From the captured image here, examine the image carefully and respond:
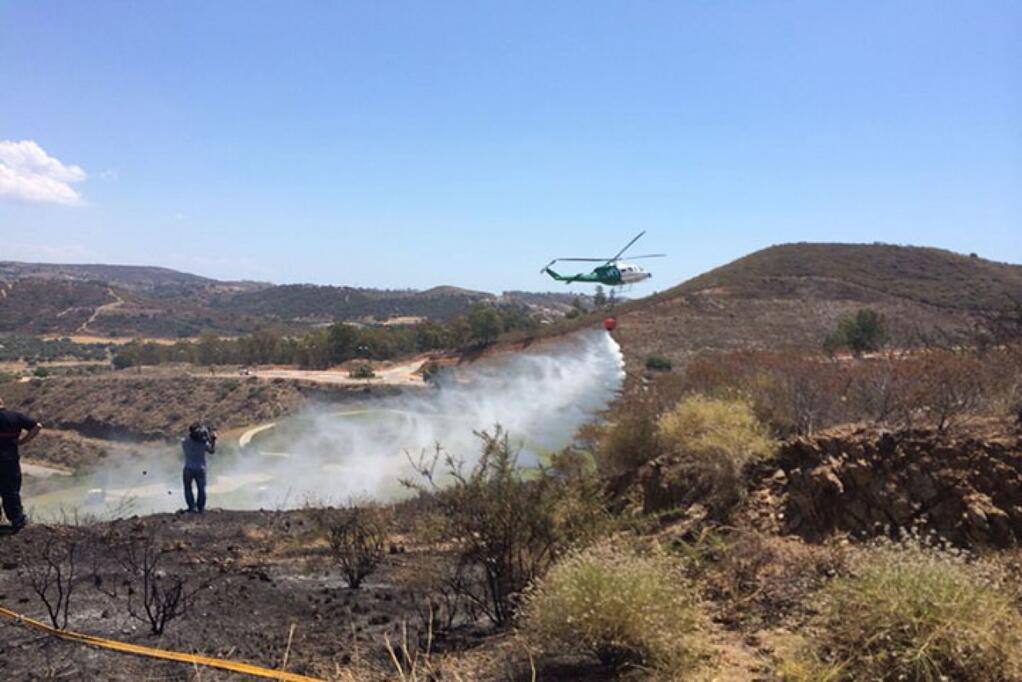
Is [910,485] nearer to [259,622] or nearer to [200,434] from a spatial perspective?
[259,622]


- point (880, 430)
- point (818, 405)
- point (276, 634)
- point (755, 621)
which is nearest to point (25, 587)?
point (276, 634)

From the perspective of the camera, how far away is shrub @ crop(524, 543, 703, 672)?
4.28m

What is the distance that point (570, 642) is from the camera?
451cm

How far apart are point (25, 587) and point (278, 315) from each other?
518 feet

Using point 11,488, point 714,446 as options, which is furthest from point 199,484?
point 714,446

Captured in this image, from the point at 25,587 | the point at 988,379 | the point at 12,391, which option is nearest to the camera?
the point at 25,587

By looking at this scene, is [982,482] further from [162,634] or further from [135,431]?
→ [135,431]

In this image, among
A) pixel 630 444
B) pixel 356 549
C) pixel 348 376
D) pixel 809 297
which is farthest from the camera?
pixel 809 297

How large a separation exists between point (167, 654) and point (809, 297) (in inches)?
2295

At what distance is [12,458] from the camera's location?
8438 mm

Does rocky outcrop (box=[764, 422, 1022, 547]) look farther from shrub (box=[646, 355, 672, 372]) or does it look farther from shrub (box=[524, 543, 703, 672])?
shrub (box=[646, 355, 672, 372])

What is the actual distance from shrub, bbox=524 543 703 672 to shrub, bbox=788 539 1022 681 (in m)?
0.78

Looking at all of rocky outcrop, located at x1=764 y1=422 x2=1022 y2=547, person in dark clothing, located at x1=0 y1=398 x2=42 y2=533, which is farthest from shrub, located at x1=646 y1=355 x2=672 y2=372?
person in dark clothing, located at x1=0 y1=398 x2=42 y2=533

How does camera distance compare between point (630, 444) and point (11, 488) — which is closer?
point (11, 488)
